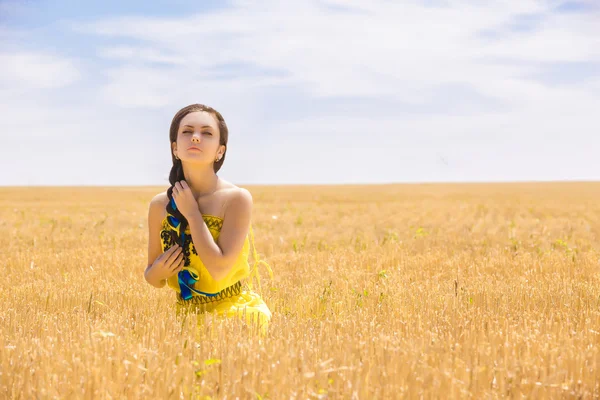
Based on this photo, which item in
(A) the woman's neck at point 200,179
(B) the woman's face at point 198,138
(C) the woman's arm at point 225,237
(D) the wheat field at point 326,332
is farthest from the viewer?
(A) the woman's neck at point 200,179

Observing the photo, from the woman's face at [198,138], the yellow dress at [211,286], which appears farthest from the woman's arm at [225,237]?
the woman's face at [198,138]

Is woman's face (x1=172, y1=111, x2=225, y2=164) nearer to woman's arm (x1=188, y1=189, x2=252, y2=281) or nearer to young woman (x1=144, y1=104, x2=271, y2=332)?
young woman (x1=144, y1=104, x2=271, y2=332)

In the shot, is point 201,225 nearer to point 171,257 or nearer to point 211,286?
point 171,257

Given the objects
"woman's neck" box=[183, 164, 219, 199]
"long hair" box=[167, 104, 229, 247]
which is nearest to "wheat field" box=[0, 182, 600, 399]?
"long hair" box=[167, 104, 229, 247]

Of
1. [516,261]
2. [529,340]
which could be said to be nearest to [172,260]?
[529,340]

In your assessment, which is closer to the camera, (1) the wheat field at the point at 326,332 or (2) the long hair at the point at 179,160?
(1) the wheat field at the point at 326,332

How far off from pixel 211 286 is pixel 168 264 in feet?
1.33

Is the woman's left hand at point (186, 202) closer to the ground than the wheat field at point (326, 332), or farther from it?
farther from it

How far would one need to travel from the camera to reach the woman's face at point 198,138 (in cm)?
426

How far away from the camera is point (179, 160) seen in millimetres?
4559

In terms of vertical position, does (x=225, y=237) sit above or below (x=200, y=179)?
below

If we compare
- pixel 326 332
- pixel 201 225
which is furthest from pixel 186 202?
pixel 326 332

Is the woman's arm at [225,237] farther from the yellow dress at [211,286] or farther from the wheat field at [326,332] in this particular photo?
the wheat field at [326,332]

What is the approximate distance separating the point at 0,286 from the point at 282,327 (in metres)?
4.31
